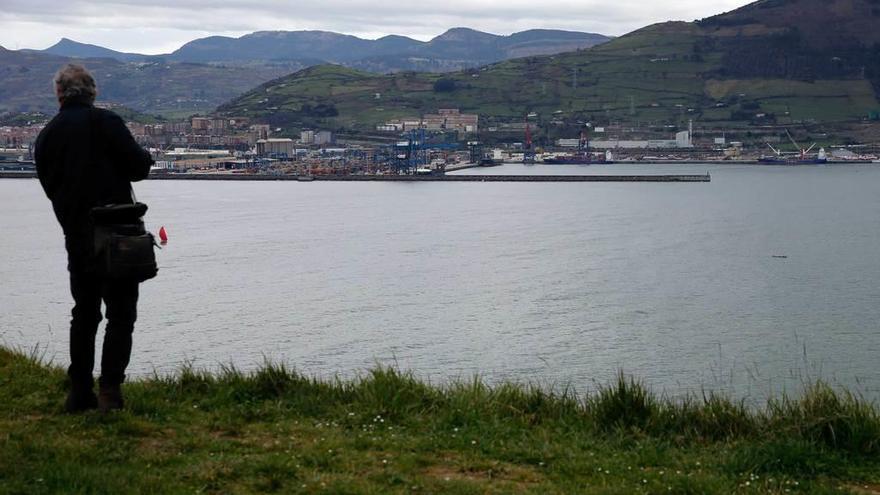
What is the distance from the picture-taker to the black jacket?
165 inches

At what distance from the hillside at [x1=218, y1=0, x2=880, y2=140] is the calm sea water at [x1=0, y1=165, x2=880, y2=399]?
66620 millimetres

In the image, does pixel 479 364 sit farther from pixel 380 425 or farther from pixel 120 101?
pixel 120 101

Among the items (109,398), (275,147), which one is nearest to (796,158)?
(275,147)

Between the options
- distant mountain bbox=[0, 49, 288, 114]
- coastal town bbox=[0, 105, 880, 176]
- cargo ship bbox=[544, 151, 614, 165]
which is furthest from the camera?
distant mountain bbox=[0, 49, 288, 114]

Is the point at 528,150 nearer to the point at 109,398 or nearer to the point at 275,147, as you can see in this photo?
the point at 275,147

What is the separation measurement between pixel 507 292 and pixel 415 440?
21.0 m

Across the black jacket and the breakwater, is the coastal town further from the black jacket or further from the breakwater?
the black jacket

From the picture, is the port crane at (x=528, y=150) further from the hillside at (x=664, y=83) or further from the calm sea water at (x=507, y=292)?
the calm sea water at (x=507, y=292)

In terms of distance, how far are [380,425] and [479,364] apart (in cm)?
1202

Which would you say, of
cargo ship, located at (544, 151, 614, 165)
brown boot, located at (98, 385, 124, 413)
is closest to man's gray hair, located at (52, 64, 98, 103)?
brown boot, located at (98, 385, 124, 413)

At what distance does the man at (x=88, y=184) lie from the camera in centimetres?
421

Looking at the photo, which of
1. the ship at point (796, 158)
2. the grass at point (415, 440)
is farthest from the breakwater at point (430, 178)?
the grass at point (415, 440)

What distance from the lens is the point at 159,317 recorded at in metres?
21.2

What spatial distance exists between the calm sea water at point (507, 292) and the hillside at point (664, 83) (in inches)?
2623
